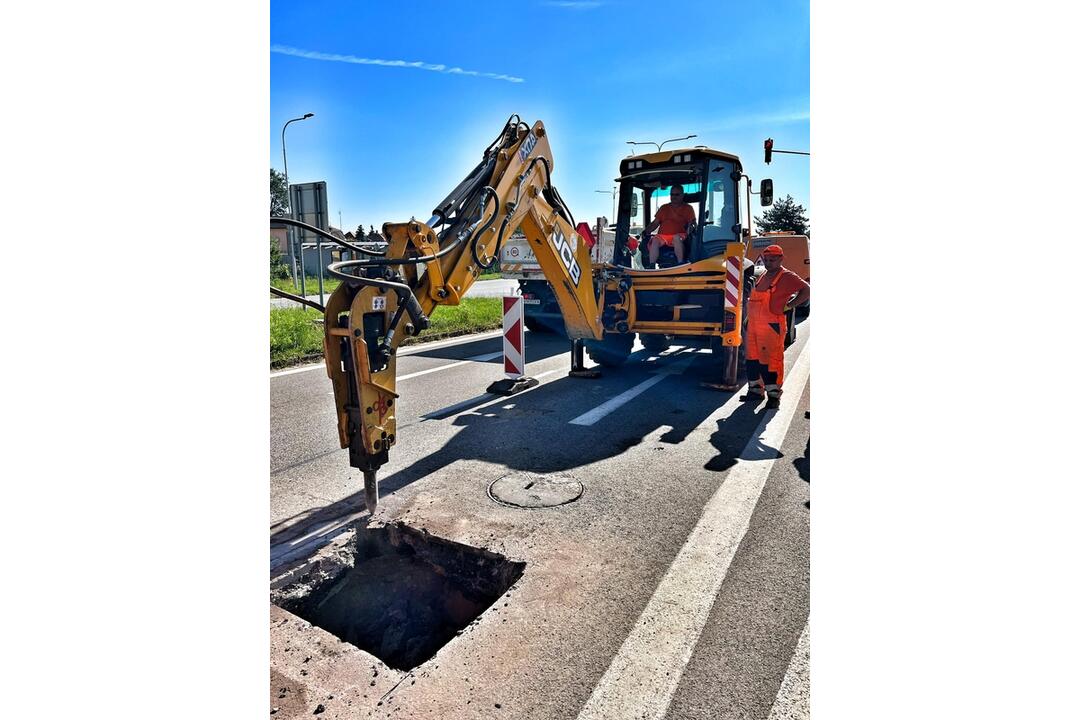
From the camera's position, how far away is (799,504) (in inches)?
98.0

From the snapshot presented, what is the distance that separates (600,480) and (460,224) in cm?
137

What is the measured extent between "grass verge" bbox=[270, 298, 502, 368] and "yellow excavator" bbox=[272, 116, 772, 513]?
0.23 meters

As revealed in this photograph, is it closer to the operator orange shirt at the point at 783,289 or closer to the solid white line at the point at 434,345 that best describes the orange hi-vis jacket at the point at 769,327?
the operator orange shirt at the point at 783,289

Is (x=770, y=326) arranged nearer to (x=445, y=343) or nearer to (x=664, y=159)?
(x=664, y=159)

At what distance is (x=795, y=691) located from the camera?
1484 mm

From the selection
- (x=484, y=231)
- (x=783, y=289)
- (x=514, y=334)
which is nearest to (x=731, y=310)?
(x=783, y=289)

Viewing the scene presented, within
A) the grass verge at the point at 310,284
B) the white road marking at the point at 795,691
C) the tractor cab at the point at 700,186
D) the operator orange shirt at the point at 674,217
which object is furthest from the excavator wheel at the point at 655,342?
the white road marking at the point at 795,691

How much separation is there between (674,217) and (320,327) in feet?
11.3

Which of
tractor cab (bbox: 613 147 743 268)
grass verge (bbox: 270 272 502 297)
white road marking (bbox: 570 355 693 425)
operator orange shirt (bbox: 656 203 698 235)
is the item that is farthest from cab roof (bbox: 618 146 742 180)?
grass verge (bbox: 270 272 502 297)

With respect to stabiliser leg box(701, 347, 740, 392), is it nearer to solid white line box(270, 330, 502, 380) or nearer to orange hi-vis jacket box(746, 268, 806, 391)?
orange hi-vis jacket box(746, 268, 806, 391)

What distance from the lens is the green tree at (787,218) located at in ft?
5.70

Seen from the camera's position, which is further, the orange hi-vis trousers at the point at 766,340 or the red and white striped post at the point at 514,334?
the red and white striped post at the point at 514,334

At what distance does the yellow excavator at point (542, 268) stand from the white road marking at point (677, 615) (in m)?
1.13
